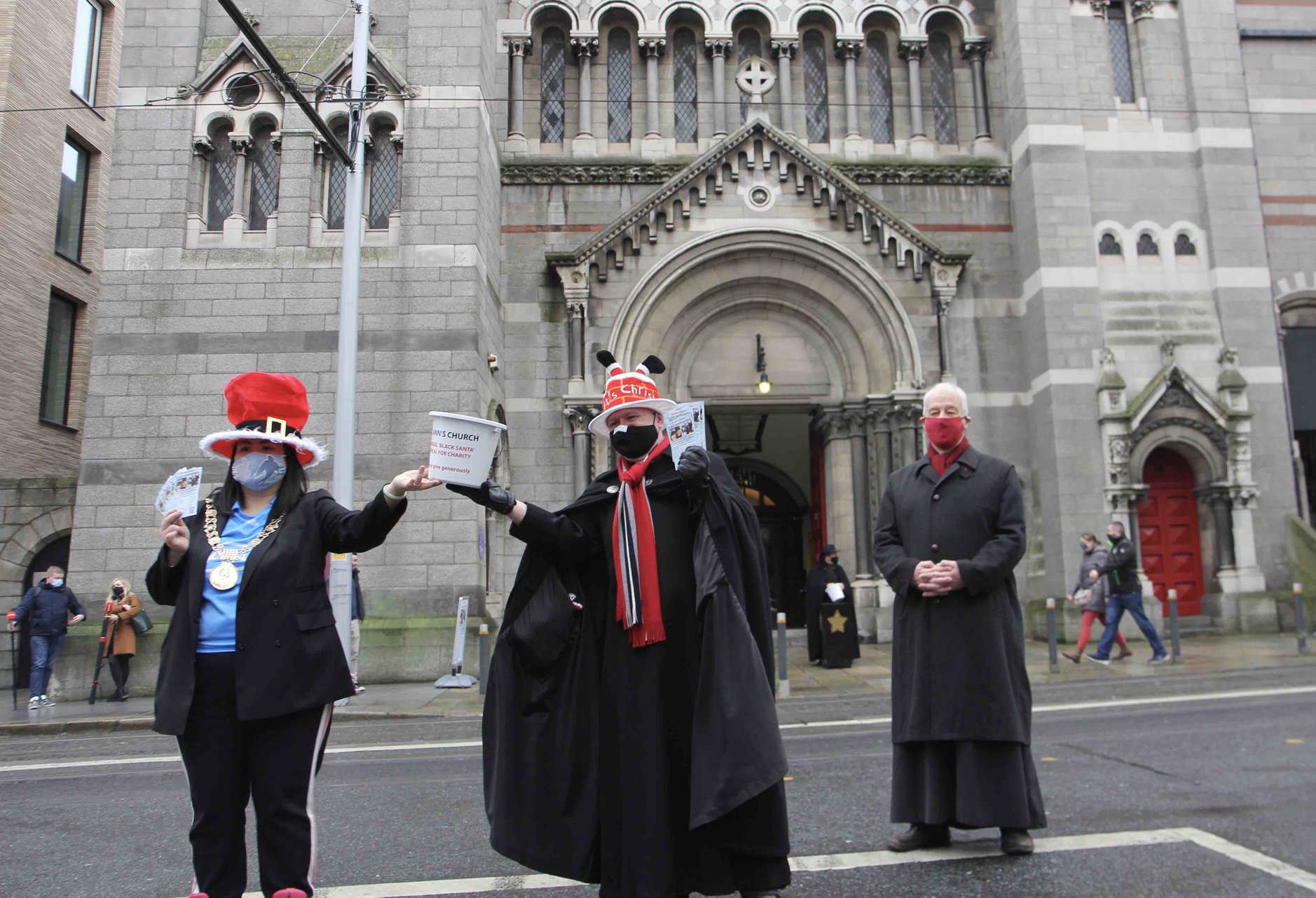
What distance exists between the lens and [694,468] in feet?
12.0

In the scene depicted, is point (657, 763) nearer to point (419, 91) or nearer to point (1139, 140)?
point (419, 91)

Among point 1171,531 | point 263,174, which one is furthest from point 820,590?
point 263,174

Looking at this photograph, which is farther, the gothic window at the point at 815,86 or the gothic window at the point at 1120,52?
the gothic window at the point at 815,86

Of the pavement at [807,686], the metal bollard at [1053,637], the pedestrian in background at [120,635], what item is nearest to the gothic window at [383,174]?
the pedestrian in background at [120,635]

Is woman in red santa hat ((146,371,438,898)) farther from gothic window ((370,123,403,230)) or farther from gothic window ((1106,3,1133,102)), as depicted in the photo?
A: gothic window ((1106,3,1133,102))

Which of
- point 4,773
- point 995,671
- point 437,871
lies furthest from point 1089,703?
point 4,773

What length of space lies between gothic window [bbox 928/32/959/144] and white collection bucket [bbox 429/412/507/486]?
19978 mm

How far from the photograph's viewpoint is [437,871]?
4.76 m

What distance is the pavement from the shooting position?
11.7 m

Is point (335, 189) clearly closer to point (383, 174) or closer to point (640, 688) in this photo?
point (383, 174)

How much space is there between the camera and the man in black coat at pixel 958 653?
4.66 m

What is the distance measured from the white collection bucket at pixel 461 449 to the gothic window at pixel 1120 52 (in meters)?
21.0

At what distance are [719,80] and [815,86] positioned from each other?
2214 mm

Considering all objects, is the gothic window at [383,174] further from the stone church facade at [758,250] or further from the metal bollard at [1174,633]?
the metal bollard at [1174,633]
